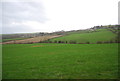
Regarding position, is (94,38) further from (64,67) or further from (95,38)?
(64,67)

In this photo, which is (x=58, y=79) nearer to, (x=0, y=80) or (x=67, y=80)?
(x=67, y=80)

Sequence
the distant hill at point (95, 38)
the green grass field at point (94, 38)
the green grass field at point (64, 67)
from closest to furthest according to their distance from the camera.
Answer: the green grass field at point (64, 67), the distant hill at point (95, 38), the green grass field at point (94, 38)

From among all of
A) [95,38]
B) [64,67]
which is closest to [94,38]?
[95,38]

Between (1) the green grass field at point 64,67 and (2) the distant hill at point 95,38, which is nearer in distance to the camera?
(1) the green grass field at point 64,67

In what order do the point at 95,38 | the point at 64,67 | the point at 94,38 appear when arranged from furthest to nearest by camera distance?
the point at 94,38
the point at 95,38
the point at 64,67

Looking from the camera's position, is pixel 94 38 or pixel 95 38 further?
pixel 94 38

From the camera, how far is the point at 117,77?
486cm

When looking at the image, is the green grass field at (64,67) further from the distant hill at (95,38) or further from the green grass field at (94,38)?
the green grass field at (94,38)

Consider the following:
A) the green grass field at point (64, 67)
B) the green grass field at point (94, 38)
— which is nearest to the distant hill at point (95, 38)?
the green grass field at point (94, 38)

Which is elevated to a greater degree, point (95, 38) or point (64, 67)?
point (95, 38)

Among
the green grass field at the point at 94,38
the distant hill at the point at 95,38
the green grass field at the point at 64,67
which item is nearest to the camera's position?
the green grass field at the point at 64,67

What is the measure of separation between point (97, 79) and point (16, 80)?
5.53 metres

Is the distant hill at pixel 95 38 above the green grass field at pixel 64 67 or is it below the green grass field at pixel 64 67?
above

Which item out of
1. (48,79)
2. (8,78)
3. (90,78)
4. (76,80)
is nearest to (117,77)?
(90,78)
